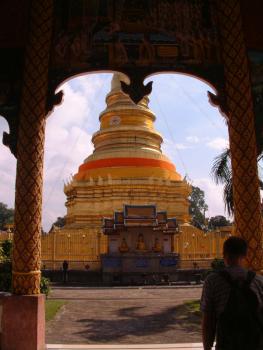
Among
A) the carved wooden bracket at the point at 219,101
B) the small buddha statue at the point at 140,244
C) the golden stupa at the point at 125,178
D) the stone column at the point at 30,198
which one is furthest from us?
the golden stupa at the point at 125,178

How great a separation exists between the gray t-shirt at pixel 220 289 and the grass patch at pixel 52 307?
8425 mm

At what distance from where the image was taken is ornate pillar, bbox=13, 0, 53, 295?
19.8ft

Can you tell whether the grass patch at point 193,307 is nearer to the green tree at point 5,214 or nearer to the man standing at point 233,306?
the man standing at point 233,306

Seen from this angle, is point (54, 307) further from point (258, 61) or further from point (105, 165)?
point (105, 165)

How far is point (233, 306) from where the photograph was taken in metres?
3.17

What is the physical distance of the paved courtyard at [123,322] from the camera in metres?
8.74

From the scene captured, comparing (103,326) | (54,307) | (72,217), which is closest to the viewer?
(103,326)

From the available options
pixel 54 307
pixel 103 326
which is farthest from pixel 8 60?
pixel 54 307

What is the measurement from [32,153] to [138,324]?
5.98 meters

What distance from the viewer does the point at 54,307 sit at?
1319 cm

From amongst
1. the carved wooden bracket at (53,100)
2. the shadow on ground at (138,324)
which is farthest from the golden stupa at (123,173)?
the carved wooden bracket at (53,100)

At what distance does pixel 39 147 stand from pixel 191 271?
20326 mm

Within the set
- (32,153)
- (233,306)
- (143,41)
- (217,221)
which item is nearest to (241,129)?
(143,41)

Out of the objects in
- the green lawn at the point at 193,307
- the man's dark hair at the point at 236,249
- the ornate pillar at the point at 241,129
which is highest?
the ornate pillar at the point at 241,129
